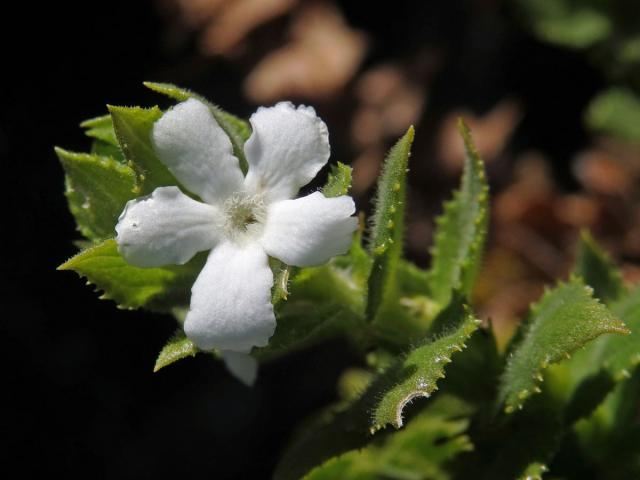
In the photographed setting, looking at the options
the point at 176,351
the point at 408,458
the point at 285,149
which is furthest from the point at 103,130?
the point at 408,458

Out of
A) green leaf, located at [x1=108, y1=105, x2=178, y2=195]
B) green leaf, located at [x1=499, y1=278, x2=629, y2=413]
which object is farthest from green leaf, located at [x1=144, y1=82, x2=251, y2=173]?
green leaf, located at [x1=499, y1=278, x2=629, y2=413]

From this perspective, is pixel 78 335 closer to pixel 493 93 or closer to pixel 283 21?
pixel 283 21

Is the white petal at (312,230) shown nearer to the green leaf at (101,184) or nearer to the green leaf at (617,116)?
the green leaf at (101,184)

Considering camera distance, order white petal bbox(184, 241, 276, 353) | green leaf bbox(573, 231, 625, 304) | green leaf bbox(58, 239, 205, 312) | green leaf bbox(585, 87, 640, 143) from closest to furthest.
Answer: white petal bbox(184, 241, 276, 353), green leaf bbox(58, 239, 205, 312), green leaf bbox(573, 231, 625, 304), green leaf bbox(585, 87, 640, 143)

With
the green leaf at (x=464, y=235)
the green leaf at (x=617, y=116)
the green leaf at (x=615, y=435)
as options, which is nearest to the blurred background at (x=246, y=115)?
the green leaf at (x=617, y=116)

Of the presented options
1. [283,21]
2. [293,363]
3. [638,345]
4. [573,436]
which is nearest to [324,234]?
[638,345]

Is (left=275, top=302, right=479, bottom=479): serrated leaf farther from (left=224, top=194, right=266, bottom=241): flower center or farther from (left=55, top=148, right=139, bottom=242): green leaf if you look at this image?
(left=55, top=148, right=139, bottom=242): green leaf

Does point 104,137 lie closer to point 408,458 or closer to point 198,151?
point 198,151

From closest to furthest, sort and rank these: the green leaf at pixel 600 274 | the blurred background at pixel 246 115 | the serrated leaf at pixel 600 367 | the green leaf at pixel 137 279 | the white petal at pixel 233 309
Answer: the white petal at pixel 233 309 → the green leaf at pixel 137 279 → the serrated leaf at pixel 600 367 → the green leaf at pixel 600 274 → the blurred background at pixel 246 115
